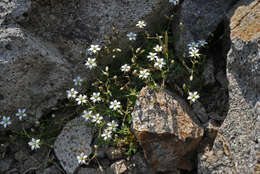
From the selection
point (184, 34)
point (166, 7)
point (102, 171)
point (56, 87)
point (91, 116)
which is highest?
point (166, 7)

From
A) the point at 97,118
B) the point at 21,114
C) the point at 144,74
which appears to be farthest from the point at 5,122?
the point at 144,74

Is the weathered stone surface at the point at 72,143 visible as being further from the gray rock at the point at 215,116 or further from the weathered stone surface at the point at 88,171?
the gray rock at the point at 215,116

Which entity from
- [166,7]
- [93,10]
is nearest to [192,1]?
[166,7]

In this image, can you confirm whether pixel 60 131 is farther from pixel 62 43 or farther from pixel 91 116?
pixel 62 43

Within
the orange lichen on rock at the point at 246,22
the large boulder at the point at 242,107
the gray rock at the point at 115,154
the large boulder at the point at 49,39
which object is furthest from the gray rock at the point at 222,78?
the gray rock at the point at 115,154

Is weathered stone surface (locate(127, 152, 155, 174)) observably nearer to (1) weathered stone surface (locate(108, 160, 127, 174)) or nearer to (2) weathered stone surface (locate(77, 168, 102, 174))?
(1) weathered stone surface (locate(108, 160, 127, 174))

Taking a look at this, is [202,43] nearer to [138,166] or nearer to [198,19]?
[198,19]

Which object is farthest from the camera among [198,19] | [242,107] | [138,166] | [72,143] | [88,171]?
[198,19]
